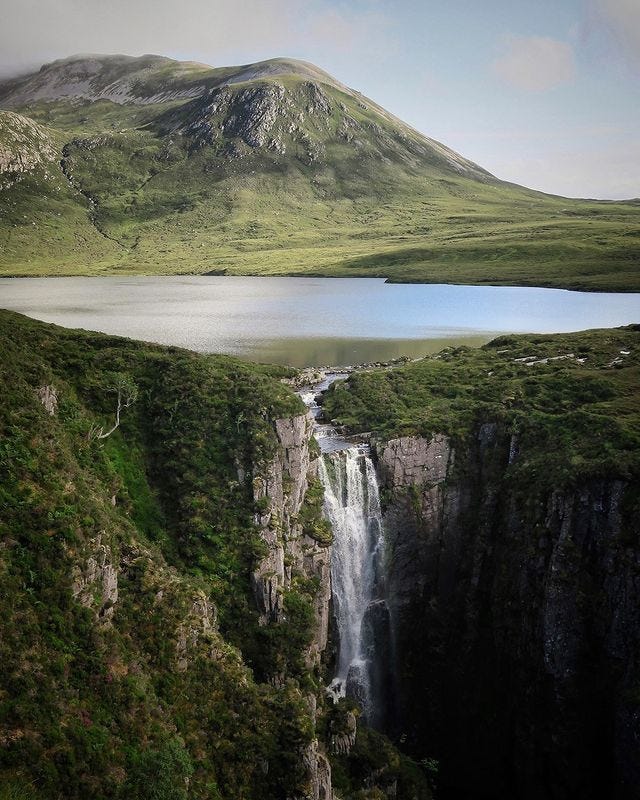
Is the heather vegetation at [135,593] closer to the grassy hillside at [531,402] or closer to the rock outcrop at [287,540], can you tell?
the rock outcrop at [287,540]

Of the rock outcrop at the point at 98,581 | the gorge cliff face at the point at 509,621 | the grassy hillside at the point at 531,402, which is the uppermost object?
the grassy hillside at the point at 531,402

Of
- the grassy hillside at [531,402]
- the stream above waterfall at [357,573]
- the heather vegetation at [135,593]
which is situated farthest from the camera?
the stream above waterfall at [357,573]

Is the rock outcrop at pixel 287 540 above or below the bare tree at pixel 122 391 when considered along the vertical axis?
below

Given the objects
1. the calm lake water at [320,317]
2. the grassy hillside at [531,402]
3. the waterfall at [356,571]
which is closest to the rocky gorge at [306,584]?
the waterfall at [356,571]

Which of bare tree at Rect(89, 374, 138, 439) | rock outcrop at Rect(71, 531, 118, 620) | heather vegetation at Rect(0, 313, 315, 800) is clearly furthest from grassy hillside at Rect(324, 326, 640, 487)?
rock outcrop at Rect(71, 531, 118, 620)

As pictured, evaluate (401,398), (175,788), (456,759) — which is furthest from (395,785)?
(401,398)

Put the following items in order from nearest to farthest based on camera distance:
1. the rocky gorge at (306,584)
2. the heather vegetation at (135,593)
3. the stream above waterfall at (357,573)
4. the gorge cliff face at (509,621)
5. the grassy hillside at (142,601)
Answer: the heather vegetation at (135,593) → the grassy hillside at (142,601) → the rocky gorge at (306,584) → the gorge cliff face at (509,621) → the stream above waterfall at (357,573)

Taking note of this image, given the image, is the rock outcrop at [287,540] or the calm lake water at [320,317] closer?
the rock outcrop at [287,540]

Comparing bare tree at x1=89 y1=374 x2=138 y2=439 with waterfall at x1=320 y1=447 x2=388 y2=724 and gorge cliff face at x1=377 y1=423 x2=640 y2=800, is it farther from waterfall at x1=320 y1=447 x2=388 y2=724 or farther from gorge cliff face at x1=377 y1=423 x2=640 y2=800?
gorge cliff face at x1=377 y1=423 x2=640 y2=800
